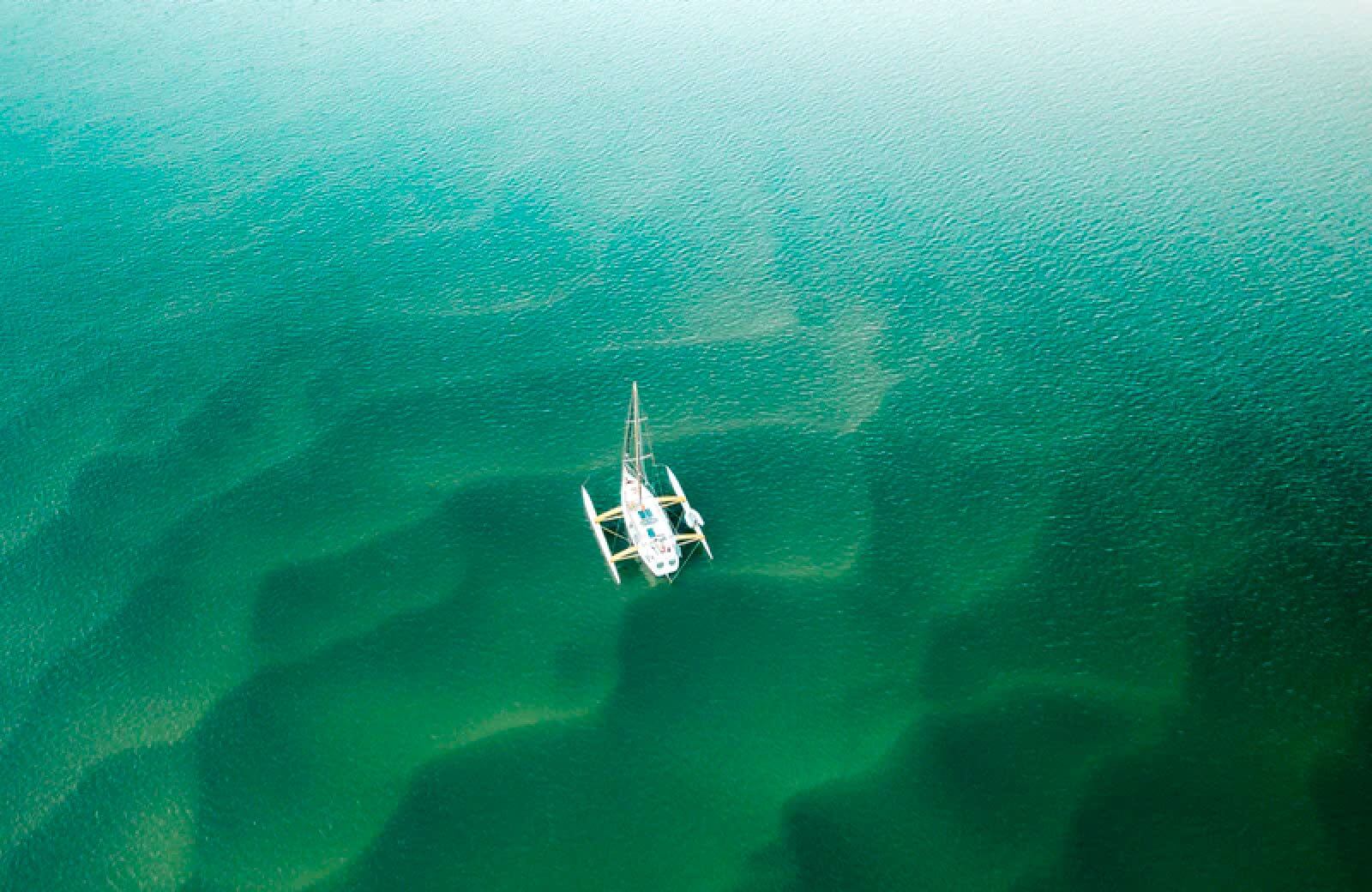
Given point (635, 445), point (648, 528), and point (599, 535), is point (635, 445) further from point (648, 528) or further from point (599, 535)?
point (648, 528)

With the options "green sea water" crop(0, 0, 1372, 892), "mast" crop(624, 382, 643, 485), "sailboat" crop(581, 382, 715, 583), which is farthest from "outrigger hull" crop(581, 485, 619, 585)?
"mast" crop(624, 382, 643, 485)

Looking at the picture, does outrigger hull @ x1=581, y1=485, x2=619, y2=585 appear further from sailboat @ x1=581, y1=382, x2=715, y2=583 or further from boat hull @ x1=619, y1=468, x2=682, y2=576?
boat hull @ x1=619, y1=468, x2=682, y2=576

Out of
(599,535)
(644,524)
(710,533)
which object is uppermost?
(644,524)

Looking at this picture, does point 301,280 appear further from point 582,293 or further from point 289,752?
point 289,752

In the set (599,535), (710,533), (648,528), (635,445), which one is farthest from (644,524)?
(635,445)

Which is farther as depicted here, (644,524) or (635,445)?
(635,445)

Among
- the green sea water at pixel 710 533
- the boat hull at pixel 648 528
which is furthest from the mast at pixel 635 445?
the green sea water at pixel 710 533
